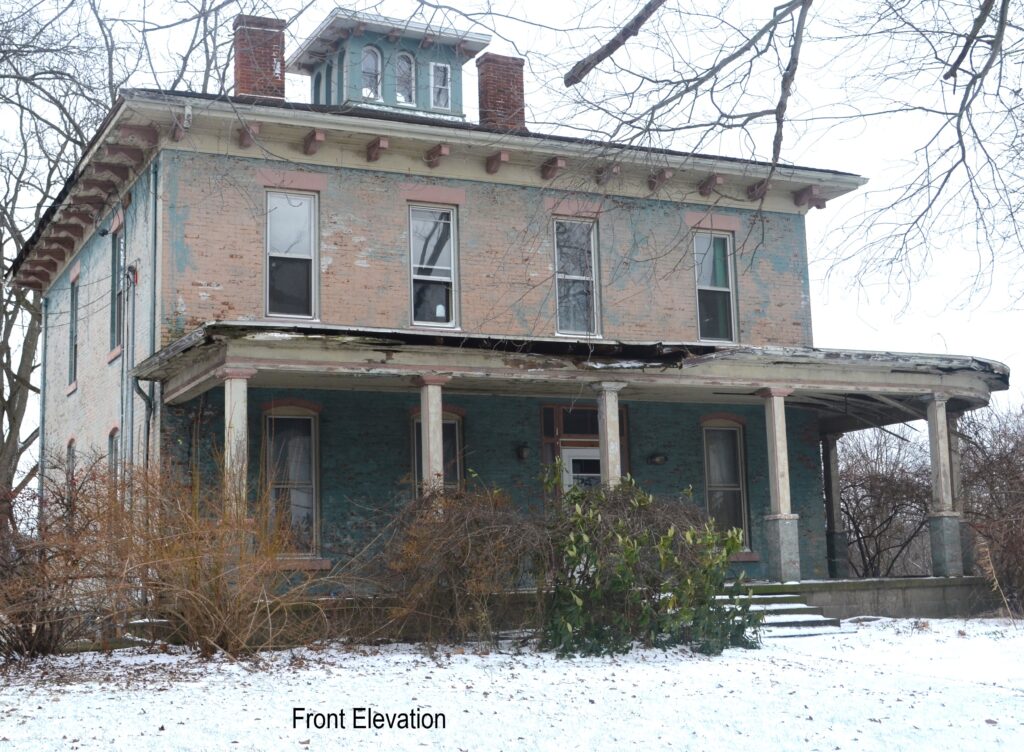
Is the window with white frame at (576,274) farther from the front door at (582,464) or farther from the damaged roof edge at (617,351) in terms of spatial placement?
the damaged roof edge at (617,351)

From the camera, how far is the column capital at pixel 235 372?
45.7ft

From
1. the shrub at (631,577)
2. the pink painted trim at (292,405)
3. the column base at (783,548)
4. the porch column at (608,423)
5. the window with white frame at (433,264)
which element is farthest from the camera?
the window with white frame at (433,264)

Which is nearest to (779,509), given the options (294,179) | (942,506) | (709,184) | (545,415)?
(942,506)

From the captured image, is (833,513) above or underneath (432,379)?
underneath

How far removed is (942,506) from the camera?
17.5 metres

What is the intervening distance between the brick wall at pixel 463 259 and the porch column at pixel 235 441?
2398mm

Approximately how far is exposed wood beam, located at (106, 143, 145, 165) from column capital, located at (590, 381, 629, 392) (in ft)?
22.5

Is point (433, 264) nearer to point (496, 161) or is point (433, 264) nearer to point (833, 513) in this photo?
point (496, 161)

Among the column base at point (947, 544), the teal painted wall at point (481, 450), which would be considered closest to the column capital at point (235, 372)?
the teal painted wall at point (481, 450)

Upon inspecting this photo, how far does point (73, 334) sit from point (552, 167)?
350 inches

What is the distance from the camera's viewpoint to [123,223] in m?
17.9

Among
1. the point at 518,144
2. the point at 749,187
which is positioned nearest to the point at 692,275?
the point at 749,187

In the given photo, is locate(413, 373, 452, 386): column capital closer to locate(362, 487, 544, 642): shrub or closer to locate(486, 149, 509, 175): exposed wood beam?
locate(362, 487, 544, 642): shrub

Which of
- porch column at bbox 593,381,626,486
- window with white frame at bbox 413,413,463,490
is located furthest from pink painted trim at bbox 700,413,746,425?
window with white frame at bbox 413,413,463,490
